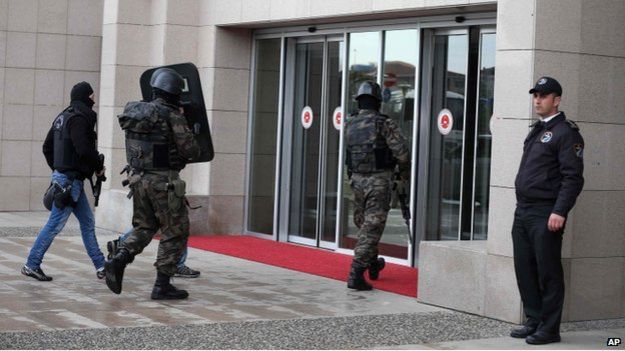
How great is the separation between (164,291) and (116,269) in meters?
0.46

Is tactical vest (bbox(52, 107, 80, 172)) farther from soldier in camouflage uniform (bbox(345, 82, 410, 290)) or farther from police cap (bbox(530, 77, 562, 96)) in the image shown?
police cap (bbox(530, 77, 562, 96))

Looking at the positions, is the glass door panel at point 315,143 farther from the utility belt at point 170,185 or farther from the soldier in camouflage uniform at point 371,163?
the utility belt at point 170,185

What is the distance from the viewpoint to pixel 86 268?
11609 millimetres

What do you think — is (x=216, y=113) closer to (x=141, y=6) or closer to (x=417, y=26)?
(x=141, y=6)

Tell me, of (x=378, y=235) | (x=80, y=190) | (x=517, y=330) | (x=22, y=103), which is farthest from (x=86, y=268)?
(x=22, y=103)

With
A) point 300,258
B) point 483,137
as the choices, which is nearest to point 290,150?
point 300,258

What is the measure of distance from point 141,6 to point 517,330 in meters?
9.14

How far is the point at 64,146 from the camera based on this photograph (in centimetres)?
1042

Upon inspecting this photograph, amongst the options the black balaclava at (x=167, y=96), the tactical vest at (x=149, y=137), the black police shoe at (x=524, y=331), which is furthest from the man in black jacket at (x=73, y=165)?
the black police shoe at (x=524, y=331)

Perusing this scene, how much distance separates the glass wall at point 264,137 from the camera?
15.1 metres

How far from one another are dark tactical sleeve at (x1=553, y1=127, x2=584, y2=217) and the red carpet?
266 centimetres

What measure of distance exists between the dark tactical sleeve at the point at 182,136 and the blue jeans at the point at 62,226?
1534 mm

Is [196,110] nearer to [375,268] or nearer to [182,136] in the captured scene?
[182,136]

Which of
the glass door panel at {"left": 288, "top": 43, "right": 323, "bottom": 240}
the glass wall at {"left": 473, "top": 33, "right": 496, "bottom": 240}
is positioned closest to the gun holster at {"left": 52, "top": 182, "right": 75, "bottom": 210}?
the glass wall at {"left": 473, "top": 33, "right": 496, "bottom": 240}
